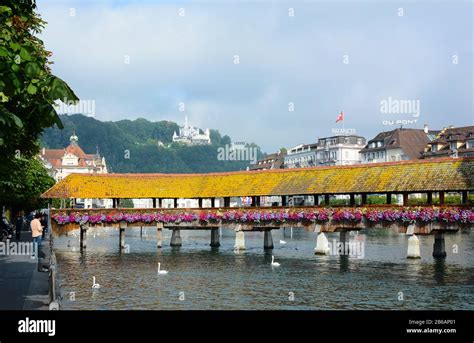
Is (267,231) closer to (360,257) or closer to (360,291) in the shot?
(360,257)

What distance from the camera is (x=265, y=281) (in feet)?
114

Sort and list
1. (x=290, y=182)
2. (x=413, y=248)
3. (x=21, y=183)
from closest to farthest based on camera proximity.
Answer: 1. (x=21, y=183)
2. (x=413, y=248)
3. (x=290, y=182)

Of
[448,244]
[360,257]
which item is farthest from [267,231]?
[448,244]

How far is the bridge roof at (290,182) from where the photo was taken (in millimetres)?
43844

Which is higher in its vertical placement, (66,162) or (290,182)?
(66,162)

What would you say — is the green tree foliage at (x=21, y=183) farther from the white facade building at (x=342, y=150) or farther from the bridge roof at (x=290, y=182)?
the white facade building at (x=342, y=150)

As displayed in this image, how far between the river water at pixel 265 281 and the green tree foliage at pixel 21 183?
5.78 meters

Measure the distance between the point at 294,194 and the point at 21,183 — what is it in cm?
2026
